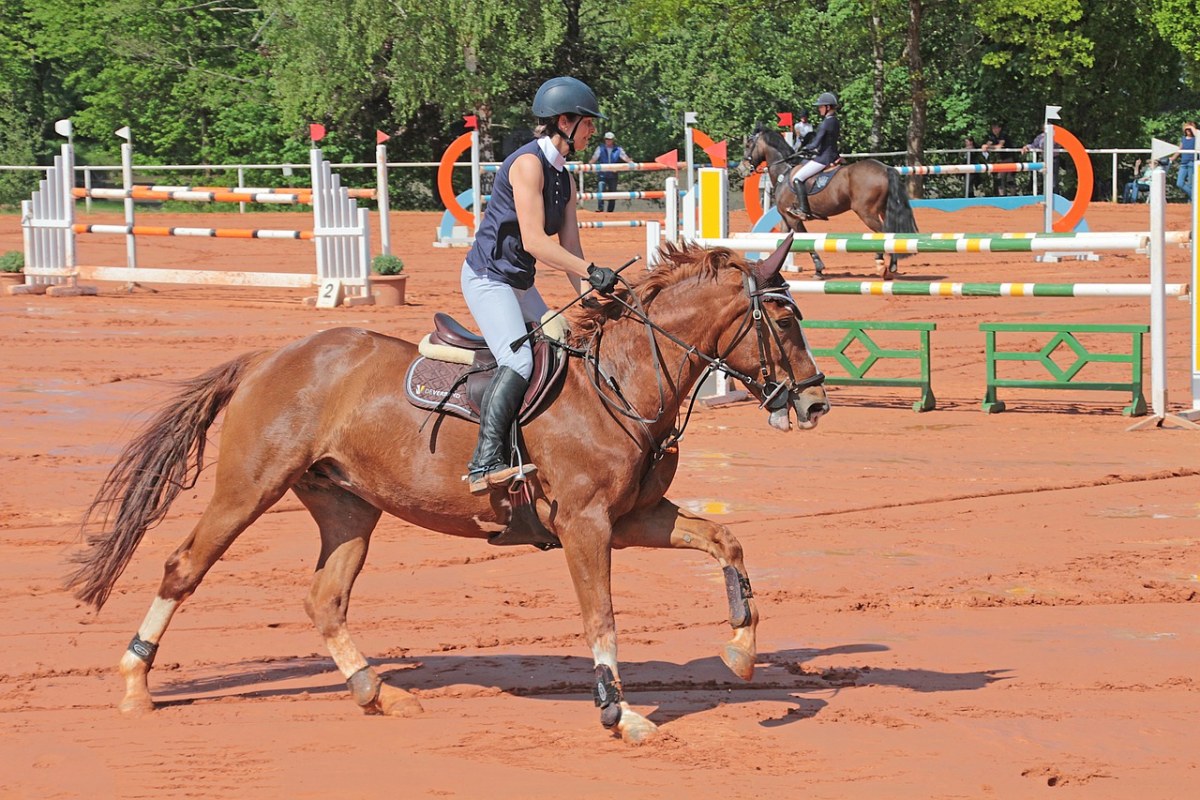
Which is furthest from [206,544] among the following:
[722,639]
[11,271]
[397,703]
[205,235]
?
[11,271]

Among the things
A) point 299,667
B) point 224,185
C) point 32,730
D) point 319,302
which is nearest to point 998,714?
point 299,667

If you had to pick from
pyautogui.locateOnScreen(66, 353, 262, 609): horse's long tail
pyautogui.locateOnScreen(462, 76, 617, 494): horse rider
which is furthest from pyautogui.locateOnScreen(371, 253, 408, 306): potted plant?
pyautogui.locateOnScreen(462, 76, 617, 494): horse rider

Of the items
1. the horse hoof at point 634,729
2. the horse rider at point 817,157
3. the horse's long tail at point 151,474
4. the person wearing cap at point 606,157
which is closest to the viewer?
the horse hoof at point 634,729

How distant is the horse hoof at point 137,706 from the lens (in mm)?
5750

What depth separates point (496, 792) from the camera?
4.81m

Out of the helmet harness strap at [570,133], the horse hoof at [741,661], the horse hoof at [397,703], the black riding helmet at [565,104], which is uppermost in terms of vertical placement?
the black riding helmet at [565,104]

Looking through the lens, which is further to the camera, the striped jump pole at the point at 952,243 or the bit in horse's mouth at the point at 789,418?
the striped jump pole at the point at 952,243

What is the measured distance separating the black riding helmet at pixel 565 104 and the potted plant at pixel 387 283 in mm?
13126

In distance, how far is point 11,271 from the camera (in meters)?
21.0

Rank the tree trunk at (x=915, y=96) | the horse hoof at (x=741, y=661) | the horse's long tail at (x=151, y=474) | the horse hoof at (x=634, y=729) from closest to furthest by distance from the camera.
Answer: the horse hoof at (x=634, y=729) < the horse hoof at (x=741, y=661) < the horse's long tail at (x=151, y=474) < the tree trunk at (x=915, y=96)

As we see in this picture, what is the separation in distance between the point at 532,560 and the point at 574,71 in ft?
99.7

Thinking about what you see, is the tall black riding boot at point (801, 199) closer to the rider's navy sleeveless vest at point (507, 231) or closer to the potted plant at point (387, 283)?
the potted plant at point (387, 283)

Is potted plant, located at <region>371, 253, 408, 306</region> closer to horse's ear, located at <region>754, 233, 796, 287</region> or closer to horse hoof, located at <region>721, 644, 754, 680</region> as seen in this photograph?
horse's ear, located at <region>754, 233, 796, 287</region>

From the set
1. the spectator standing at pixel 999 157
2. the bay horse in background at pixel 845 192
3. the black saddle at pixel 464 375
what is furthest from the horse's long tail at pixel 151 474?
the spectator standing at pixel 999 157
